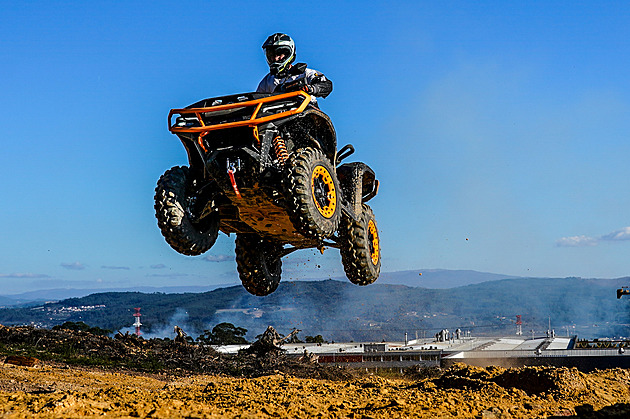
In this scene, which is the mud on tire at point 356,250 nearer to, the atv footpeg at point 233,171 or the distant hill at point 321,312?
the atv footpeg at point 233,171

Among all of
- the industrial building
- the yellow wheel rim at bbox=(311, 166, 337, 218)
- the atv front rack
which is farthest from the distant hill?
the atv front rack

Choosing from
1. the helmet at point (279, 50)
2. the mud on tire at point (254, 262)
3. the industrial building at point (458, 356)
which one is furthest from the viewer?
the industrial building at point (458, 356)

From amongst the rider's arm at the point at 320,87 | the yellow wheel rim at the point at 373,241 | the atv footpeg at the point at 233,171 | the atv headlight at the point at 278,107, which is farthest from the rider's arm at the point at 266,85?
the yellow wheel rim at the point at 373,241

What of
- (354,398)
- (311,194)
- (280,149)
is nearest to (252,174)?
(280,149)

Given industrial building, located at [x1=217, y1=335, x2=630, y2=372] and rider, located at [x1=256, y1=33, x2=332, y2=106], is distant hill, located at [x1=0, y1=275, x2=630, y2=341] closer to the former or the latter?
industrial building, located at [x1=217, y1=335, x2=630, y2=372]

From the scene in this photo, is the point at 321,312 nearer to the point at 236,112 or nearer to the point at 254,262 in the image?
the point at 254,262

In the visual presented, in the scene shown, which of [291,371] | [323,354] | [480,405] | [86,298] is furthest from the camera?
[86,298]

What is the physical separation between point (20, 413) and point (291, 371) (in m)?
14.4

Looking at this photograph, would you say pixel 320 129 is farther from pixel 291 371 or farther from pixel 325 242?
pixel 291 371

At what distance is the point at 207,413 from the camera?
323 inches

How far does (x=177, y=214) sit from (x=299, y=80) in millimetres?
3319

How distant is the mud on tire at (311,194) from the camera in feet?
34.8

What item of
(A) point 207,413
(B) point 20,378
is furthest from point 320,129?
(B) point 20,378

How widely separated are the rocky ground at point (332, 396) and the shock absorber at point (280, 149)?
3.90m
